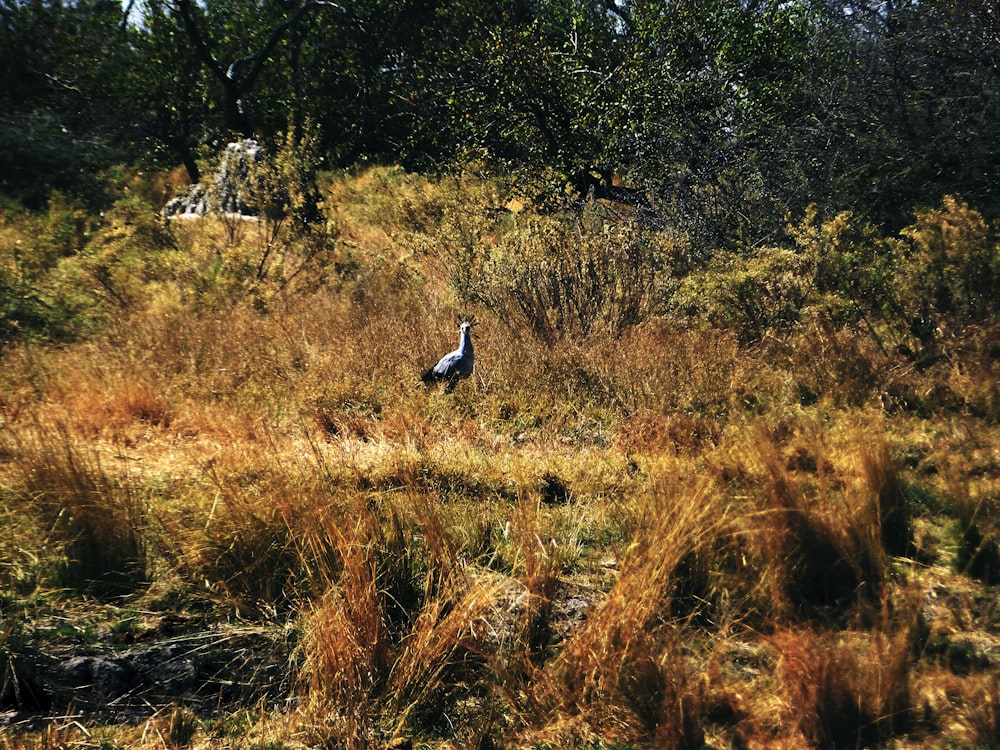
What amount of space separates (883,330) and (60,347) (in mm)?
7440

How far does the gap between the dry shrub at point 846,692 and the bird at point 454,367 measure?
11.9ft

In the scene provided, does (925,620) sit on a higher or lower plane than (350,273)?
lower

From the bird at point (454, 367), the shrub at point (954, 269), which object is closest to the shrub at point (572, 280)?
the bird at point (454, 367)

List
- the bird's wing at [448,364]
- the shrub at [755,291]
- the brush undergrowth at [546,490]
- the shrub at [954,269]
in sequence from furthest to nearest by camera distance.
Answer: the shrub at [755,291] < the bird's wing at [448,364] < the shrub at [954,269] < the brush undergrowth at [546,490]

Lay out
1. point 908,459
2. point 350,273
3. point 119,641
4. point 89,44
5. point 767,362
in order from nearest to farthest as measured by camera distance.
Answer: point 119,641 < point 908,459 < point 767,362 < point 350,273 < point 89,44

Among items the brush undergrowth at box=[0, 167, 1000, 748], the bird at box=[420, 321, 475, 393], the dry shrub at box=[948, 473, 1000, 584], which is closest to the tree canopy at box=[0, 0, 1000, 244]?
the brush undergrowth at box=[0, 167, 1000, 748]

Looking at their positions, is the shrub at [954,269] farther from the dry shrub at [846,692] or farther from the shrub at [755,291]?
the dry shrub at [846,692]

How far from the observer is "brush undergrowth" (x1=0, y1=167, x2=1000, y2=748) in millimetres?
3213

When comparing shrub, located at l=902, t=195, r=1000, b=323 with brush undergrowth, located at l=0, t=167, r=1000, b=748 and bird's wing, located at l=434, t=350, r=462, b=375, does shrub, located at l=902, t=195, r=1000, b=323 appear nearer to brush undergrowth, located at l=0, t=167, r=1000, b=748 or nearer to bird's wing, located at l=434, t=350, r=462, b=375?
brush undergrowth, located at l=0, t=167, r=1000, b=748

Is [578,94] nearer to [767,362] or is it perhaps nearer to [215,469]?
[767,362]

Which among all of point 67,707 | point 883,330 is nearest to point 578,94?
point 883,330

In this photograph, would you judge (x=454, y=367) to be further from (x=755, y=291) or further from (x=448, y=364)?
(x=755, y=291)

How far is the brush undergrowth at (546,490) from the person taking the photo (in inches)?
126

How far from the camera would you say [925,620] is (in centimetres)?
360
